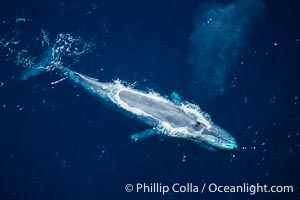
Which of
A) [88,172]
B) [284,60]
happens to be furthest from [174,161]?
[284,60]

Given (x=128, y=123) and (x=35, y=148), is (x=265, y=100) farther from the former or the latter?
(x=35, y=148)

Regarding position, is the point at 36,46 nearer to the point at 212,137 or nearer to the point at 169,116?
the point at 169,116

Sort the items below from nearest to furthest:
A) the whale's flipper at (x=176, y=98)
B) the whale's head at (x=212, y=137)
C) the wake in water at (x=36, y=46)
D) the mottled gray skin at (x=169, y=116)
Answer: the whale's head at (x=212, y=137) < the mottled gray skin at (x=169, y=116) < the whale's flipper at (x=176, y=98) < the wake in water at (x=36, y=46)

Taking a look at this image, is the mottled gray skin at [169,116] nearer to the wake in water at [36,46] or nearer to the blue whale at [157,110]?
the blue whale at [157,110]

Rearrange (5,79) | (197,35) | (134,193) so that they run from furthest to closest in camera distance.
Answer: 1. (197,35)
2. (5,79)
3. (134,193)

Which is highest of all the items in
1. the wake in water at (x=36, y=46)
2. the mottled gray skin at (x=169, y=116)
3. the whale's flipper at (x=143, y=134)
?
the wake in water at (x=36, y=46)

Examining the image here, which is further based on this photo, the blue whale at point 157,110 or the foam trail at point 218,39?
the foam trail at point 218,39

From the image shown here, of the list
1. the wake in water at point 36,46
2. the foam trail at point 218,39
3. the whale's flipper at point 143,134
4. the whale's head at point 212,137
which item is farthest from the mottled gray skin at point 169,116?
the foam trail at point 218,39

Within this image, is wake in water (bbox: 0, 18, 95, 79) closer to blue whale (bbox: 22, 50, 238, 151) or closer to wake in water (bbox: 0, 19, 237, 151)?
wake in water (bbox: 0, 19, 237, 151)
